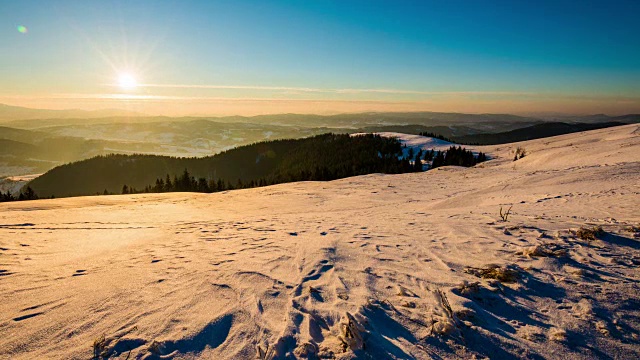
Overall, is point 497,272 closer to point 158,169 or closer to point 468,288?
point 468,288

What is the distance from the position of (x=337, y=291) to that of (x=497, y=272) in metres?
2.98

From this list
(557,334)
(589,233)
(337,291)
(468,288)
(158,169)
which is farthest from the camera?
(158,169)

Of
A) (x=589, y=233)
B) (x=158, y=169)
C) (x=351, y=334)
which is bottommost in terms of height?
(x=158, y=169)

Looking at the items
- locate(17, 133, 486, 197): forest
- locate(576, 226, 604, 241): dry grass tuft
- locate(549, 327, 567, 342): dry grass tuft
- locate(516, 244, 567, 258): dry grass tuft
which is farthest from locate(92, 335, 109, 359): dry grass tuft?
locate(17, 133, 486, 197): forest

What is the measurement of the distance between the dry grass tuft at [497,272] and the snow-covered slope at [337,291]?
32 mm

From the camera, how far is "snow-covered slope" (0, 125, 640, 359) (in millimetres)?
3611

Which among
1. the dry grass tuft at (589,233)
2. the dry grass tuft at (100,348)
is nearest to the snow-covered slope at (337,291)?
the dry grass tuft at (100,348)

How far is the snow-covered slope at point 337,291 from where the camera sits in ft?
11.8

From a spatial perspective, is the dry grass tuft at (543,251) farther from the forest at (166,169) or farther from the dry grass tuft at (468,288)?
the forest at (166,169)

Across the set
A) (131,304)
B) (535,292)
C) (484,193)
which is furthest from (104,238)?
(484,193)

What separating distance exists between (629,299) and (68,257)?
1145 centimetres

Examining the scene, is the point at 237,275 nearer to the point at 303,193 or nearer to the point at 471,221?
the point at 471,221

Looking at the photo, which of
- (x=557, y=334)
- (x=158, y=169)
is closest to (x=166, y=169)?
(x=158, y=169)

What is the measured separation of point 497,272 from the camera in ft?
17.5
